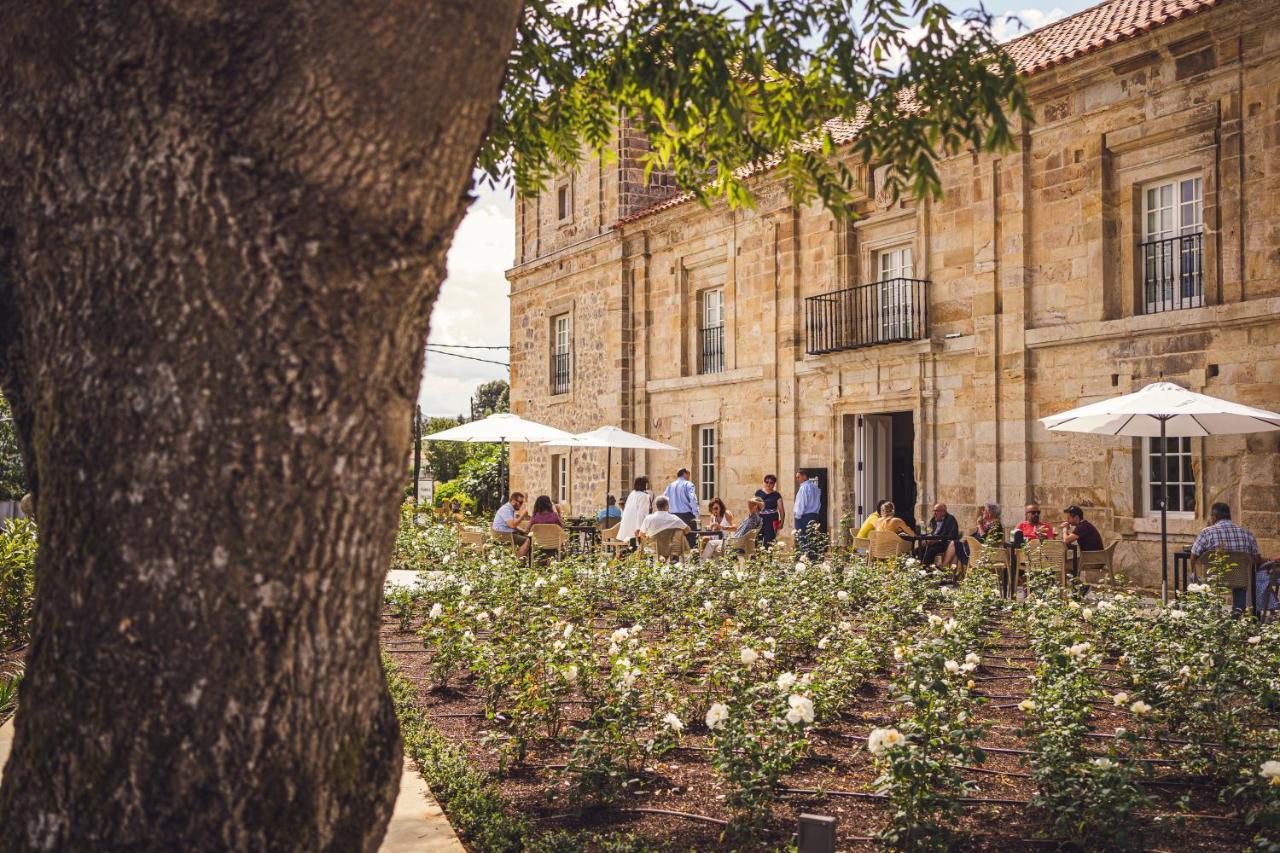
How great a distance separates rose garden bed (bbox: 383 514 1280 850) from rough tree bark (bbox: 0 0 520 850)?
74.6 inches

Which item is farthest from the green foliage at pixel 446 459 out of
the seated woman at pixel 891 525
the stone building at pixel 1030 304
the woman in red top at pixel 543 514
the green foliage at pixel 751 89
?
the green foliage at pixel 751 89

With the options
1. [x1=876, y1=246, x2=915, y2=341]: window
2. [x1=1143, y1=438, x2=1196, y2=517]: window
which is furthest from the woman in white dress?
[x1=1143, y1=438, x2=1196, y2=517]: window

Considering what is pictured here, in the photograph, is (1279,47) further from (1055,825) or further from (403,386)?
(403,386)

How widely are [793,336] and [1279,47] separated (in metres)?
8.15

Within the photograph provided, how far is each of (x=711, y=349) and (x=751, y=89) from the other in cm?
1552

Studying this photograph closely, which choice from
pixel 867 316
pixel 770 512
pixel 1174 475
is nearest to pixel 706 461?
pixel 770 512

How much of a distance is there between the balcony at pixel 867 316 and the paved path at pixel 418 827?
12519 mm

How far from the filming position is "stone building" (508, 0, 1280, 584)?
482 inches

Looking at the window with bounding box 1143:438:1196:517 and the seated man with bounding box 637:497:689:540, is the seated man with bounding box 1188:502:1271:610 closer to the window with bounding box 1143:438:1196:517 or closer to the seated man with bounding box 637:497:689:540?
the window with bounding box 1143:438:1196:517

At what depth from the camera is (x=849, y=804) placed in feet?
13.9

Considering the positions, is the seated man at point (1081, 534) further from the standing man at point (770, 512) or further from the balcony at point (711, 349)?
the balcony at point (711, 349)

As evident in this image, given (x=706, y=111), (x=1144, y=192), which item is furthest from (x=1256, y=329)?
(x=706, y=111)

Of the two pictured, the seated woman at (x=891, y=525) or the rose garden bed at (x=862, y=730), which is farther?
the seated woman at (x=891, y=525)

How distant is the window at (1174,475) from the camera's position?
12.9m
